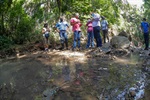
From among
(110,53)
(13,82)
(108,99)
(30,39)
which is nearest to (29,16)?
(30,39)

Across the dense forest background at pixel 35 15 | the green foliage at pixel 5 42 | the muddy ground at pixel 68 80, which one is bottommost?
the muddy ground at pixel 68 80

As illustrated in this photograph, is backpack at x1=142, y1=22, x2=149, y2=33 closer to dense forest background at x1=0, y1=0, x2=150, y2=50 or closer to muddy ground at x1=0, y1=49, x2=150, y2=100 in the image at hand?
muddy ground at x1=0, y1=49, x2=150, y2=100

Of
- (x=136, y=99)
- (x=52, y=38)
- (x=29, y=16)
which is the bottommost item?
(x=136, y=99)

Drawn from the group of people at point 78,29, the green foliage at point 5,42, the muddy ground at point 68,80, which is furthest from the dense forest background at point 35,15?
the muddy ground at point 68,80

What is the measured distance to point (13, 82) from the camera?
6.33 metres

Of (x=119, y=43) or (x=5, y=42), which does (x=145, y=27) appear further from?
(x=5, y=42)

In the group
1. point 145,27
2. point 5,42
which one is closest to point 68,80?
point 145,27

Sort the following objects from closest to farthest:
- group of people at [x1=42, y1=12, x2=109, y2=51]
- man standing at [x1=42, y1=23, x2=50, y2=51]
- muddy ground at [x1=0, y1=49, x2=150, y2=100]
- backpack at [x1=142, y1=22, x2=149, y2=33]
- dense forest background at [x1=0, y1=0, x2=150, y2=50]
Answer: muddy ground at [x1=0, y1=49, x2=150, y2=100] → group of people at [x1=42, y1=12, x2=109, y2=51] → backpack at [x1=142, y1=22, x2=149, y2=33] → man standing at [x1=42, y1=23, x2=50, y2=51] → dense forest background at [x1=0, y1=0, x2=150, y2=50]

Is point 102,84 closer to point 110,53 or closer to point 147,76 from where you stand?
point 147,76

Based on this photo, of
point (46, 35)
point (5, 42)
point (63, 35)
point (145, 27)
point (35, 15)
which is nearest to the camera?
point (145, 27)

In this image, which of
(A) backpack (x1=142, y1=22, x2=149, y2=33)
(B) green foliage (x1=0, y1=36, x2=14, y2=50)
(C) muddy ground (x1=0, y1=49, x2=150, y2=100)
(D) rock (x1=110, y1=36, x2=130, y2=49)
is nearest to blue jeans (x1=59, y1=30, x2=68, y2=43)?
(D) rock (x1=110, y1=36, x2=130, y2=49)

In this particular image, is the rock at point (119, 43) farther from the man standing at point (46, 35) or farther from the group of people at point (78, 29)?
the man standing at point (46, 35)

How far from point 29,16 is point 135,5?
1260cm

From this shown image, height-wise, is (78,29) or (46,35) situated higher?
(78,29)
